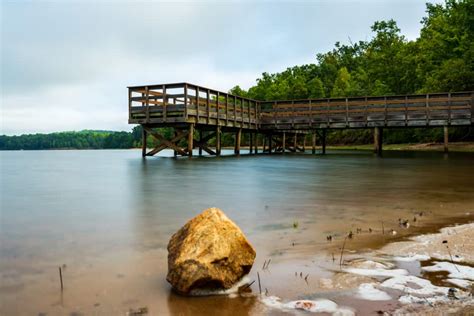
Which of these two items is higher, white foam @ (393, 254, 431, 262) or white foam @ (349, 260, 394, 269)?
white foam @ (393, 254, 431, 262)

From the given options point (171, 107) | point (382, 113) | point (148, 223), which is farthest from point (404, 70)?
point (148, 223)

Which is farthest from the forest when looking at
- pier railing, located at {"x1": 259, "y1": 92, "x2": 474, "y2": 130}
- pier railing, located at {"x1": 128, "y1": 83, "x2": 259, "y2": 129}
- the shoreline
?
the shoreline

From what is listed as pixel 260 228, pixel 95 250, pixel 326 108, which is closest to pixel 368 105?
pixel 326 108

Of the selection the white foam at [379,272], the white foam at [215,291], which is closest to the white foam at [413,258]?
the white foam at [379,272]

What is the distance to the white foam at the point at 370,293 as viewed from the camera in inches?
129

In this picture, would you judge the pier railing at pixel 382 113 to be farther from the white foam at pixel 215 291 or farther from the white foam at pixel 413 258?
the white foam at pixel 215 291

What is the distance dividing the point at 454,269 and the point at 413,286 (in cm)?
67

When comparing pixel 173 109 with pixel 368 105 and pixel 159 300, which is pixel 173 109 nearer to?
pixel 368 105

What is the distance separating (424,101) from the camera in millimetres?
28359

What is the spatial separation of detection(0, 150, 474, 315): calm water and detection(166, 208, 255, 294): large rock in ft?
0.56

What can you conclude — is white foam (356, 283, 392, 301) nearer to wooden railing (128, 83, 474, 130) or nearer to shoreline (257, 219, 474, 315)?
shoreline (257, 219, 474, 315)

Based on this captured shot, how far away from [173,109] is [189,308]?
2232 centimetres

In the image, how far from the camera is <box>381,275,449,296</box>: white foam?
3.36m

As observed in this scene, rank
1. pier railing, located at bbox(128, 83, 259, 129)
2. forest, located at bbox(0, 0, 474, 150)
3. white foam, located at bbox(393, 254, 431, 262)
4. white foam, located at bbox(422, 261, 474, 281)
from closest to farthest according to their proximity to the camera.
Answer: white foam, located at bbox(422, 261, 474, 281) < white foam, located at bbox(393, 254, 431, 262) < pier railing, located at bbox(128, 83, 259, 129) < forest, located at bbox(0, 0, 474, 150)
